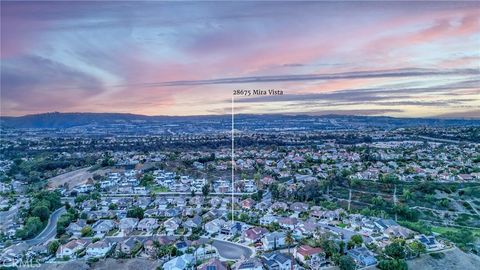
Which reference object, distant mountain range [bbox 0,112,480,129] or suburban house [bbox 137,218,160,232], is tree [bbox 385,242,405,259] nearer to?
suburban house [bbox 137,218,160,232]

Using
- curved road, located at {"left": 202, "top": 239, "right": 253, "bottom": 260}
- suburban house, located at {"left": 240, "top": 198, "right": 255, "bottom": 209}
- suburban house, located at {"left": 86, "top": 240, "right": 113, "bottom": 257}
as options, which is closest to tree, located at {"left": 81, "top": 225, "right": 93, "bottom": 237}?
suburban house, located at {"left": 86, "top": 240, "right": 113, "bottom": 257}

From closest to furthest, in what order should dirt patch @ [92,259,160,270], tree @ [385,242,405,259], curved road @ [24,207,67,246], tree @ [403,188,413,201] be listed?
1. dirt patch @ [92,259,160,270]
2. tree @ [385,242,405,259]
3. curved road @ [24,207,67,246]
4. tree @ [403,188,413,201]

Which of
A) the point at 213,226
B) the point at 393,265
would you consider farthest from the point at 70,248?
the point at 393,265

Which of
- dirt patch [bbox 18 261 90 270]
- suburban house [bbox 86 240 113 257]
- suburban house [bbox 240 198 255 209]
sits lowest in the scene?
dirt patch [bbox 18 261 90 270]

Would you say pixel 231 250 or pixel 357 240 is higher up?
pixel 357 240

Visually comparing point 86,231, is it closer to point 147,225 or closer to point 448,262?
point 147,225

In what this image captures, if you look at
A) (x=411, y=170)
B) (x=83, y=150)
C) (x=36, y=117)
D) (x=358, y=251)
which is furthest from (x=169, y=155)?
(x=36, y=117)

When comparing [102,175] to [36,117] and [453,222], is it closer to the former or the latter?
[453,222]
